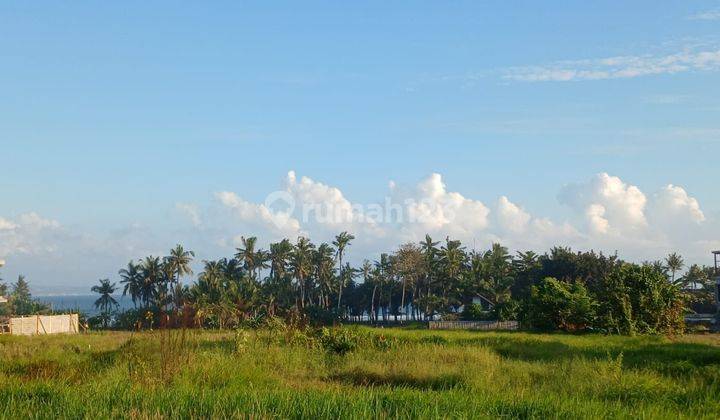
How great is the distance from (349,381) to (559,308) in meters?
24.0

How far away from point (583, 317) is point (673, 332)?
13.8 ft

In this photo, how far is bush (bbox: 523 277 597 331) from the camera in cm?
3575

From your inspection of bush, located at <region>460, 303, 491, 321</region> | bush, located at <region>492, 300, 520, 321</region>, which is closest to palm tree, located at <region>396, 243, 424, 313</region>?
bush, located at <region>460, 303, 491, 321</region>

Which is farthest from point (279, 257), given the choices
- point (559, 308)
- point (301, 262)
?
point (559, 308)

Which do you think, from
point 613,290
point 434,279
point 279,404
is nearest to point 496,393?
point 279,404

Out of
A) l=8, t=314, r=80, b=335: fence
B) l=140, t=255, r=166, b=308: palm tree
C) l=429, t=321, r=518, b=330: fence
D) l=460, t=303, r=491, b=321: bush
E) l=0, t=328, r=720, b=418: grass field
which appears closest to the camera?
l=0, t=328, r=720, b=418: grass field

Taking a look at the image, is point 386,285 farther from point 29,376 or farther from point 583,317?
point 29,376

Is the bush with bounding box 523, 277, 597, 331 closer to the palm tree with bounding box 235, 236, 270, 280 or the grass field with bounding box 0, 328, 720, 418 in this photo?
the grass field with bounding box 0, 328, 720, 418

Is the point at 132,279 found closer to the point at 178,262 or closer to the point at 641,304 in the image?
the point at 178,262

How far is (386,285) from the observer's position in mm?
92062

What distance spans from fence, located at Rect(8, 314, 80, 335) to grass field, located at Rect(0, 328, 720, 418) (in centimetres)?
2775

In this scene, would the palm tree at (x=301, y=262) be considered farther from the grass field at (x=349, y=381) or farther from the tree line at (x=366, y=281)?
the grass field at (x=349, y=381)

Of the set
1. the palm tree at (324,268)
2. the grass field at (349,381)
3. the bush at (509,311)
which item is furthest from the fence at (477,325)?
the palm tree at (324,268)

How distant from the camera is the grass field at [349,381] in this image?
30.3 ft
